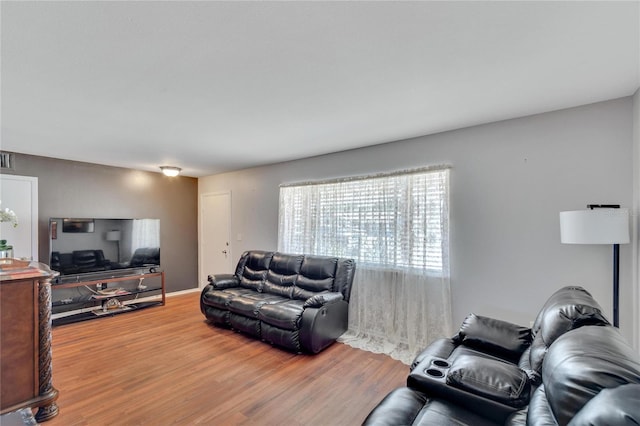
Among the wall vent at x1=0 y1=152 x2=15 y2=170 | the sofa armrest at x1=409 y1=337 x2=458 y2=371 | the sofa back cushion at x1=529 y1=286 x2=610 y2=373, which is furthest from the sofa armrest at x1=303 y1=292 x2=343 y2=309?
the wall vent at x1=0 y1=152 x2=15 y2=170

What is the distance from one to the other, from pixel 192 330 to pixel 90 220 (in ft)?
8.45

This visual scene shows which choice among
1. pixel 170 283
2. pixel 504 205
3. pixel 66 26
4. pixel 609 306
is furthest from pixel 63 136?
pixel 609 306

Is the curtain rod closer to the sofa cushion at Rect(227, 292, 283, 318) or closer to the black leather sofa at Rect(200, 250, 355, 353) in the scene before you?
the black leather sofa at Rect(200, 250, 355, 353)

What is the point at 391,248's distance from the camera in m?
3.64

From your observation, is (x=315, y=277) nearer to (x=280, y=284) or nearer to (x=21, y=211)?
(x=280, y=284)

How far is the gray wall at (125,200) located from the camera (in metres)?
4.43

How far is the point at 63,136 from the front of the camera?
3.42 meters

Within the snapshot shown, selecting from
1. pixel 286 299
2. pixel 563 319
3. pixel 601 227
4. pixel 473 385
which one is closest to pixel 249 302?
pixel 286 299

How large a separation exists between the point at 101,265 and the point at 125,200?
4.12 feet

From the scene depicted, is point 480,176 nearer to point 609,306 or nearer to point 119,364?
point 609,306

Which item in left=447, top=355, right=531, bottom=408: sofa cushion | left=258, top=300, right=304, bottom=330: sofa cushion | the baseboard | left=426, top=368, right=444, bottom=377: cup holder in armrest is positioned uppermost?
left=447, top=355, right=531, bottom=408: sofa cushion

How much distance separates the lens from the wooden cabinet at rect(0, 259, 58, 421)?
1.95 metres

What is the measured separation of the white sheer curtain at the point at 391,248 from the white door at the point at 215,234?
227 centimetres

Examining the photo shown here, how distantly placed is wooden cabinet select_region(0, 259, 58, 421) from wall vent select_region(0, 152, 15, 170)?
308 cm
